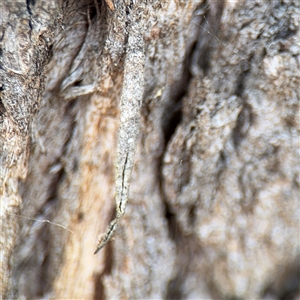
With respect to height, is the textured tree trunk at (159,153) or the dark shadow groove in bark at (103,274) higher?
the textured tree trunk at (159,153)

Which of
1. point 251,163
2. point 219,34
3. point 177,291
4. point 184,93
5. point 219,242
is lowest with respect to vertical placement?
point 177,291

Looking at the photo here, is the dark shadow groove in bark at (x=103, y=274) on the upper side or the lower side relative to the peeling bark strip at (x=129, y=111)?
lower

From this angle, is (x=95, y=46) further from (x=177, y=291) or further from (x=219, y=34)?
(x=177, y=291)

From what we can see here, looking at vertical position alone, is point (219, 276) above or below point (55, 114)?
→ below

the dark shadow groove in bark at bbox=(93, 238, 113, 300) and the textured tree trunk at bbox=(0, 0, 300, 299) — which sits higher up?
the textured tree trunk at bbox=(0, 0, 300, 299)

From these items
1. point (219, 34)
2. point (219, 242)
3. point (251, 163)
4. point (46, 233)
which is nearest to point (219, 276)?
point (219, 242)

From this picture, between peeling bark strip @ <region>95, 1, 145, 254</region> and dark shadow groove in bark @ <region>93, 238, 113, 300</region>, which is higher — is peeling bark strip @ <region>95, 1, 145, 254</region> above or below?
above
